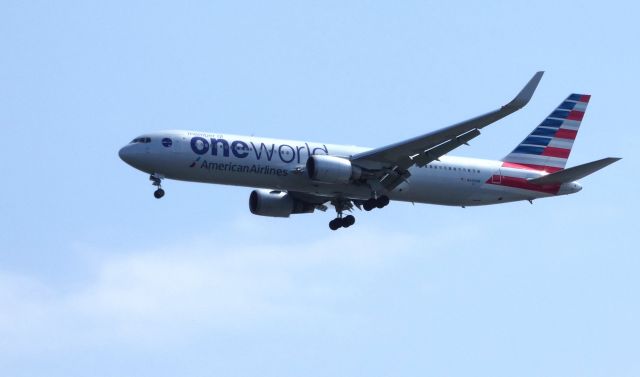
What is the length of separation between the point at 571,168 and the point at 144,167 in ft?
67.5

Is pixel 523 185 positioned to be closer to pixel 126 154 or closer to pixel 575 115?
pixel 575 115

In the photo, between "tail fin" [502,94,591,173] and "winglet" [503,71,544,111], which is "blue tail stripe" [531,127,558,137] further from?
"winglet" [503,71,544,111]

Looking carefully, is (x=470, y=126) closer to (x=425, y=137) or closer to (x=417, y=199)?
(x=425, y=137)

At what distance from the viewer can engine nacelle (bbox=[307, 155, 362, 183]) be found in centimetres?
6084

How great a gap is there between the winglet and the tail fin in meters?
12.2

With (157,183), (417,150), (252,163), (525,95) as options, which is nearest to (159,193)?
(157,183)

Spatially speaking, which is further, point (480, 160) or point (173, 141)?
point (480, 160)

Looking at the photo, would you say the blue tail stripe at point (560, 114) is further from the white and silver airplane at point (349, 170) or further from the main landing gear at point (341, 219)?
the main landing gear at point (341, 219)

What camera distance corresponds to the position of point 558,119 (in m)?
72.3

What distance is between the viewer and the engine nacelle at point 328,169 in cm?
6084

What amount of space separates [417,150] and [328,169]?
14.2 feet

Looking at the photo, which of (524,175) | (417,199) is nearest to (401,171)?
(417,199)

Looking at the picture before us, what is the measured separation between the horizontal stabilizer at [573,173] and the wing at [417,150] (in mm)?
6622

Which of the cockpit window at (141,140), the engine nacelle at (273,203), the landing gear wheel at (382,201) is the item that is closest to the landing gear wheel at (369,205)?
the landing gear wheel at (382,201)
